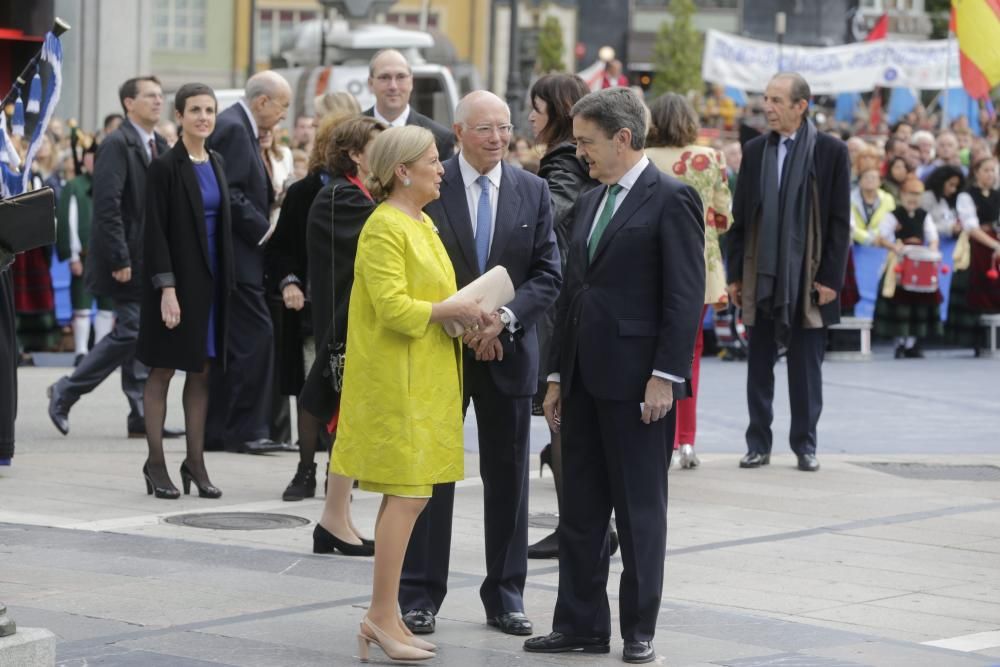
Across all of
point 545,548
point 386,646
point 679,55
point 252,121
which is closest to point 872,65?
point 252,121

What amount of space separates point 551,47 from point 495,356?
2164 inches

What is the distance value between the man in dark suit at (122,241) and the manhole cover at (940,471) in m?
4.49

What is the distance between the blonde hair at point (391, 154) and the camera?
6602mm

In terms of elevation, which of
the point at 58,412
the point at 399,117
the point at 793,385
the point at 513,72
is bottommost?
the point at 58,412

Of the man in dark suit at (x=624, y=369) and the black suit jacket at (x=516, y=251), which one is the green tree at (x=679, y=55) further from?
the man in dark suit at (x=624, y=369)

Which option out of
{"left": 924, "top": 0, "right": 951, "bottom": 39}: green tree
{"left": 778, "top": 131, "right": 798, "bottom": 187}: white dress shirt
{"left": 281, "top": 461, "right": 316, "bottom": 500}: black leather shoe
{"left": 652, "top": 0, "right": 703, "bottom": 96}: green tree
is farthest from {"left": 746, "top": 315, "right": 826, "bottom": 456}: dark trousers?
{"left": 924, "top": 0, "right": 951, "bottom": 39}: green tree

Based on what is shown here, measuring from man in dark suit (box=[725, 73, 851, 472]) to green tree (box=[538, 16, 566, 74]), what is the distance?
49403 millimetres

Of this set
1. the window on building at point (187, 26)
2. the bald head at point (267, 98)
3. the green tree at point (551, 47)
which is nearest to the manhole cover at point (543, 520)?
the bald head at point (267, 98)

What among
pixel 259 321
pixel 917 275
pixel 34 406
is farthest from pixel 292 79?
pixel 259 321

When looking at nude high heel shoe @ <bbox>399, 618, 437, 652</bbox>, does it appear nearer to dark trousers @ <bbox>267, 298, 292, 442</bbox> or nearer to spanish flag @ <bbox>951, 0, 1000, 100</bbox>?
dark trousers @ <bbox>267, 298, 292, 442</bbox>

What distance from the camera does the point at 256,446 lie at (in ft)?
38.9

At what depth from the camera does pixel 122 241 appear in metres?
12.0

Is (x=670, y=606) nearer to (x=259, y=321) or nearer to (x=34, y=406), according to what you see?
(x=259, y=321)

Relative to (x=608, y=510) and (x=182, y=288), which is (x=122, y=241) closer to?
(x=182, y=288)
